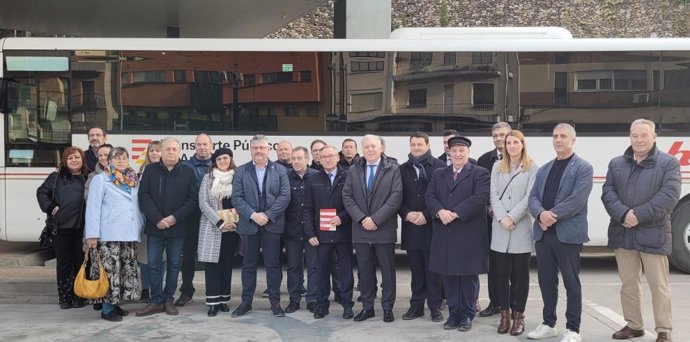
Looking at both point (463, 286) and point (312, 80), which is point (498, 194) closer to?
point (463, 286)

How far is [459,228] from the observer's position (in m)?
6.55

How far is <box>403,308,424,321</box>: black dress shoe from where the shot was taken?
7.12m

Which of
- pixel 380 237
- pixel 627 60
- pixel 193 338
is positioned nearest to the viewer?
pixel 193 338

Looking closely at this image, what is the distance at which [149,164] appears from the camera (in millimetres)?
7277

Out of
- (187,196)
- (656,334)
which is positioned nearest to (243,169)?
(187,196)

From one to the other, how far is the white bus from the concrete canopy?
6.85 metres

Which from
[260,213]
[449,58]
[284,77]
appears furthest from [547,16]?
[260,213]

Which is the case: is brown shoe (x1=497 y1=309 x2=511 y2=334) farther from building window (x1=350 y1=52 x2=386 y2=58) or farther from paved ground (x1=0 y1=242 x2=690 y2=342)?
building window (x1=350 y1=52 x2=386 y2=58)

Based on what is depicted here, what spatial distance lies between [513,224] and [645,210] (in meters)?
1.11

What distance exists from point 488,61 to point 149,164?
512 cm

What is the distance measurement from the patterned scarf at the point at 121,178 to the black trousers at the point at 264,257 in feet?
4.16

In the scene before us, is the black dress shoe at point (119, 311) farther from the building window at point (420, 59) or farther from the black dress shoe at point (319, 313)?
the building window at point (420, 59)

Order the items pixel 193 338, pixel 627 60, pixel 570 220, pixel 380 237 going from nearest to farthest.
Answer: pixel 570 220, pixel 193 338, pixel 380 237, pixel 627 60

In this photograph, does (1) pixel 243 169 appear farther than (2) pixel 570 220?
Yes
